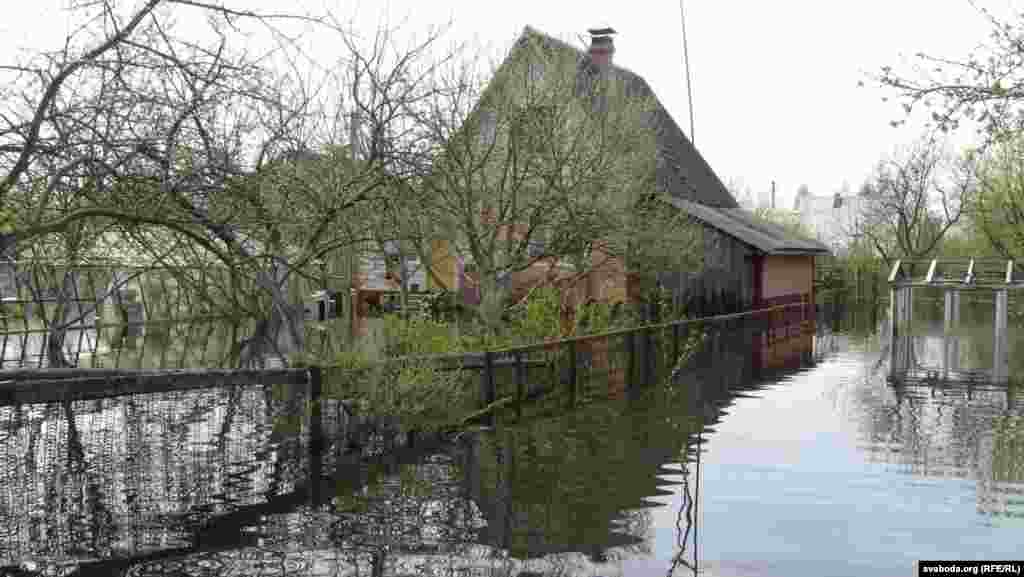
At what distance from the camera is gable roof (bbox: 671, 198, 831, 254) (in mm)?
28234

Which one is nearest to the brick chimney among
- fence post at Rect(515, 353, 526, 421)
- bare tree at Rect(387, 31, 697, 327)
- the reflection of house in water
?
bare tree at Rect(387, 31, 697, 327)

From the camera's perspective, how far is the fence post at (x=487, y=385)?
12188 mm

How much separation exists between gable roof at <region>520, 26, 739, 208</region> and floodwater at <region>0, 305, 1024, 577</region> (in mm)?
11908

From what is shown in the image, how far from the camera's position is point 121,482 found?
8961mm

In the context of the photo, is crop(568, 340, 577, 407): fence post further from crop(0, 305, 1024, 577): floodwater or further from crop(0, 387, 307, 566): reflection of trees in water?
crop(0, 387, 307, 566): reflection of trees in water

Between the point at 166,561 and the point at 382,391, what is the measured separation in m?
3.51

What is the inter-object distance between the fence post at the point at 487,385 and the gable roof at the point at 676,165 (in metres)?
10.9

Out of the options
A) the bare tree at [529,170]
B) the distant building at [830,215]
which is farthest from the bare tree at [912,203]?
the bare tree at [529,170]

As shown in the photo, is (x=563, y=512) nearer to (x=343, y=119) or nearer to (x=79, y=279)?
(x=343, y=119)

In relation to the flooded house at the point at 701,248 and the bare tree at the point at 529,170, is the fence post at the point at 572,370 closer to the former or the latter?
the bare tree at the point at 529,170

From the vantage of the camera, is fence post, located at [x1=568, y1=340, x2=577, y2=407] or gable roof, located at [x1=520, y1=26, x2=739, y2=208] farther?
gable roof, located at [x1=520, y1=26, x2=739, y2=208]

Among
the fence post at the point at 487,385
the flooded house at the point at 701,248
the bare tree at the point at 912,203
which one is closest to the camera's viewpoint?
the fence post at the point at 487,385

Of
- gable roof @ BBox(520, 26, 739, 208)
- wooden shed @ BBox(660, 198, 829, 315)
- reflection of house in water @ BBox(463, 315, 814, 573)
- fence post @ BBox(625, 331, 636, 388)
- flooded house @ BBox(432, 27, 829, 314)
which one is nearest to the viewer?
reflection of house in water @ BBox(463, 315, 814, 573)

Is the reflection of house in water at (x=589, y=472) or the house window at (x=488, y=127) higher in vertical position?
the house window at (x=488, y=127)
